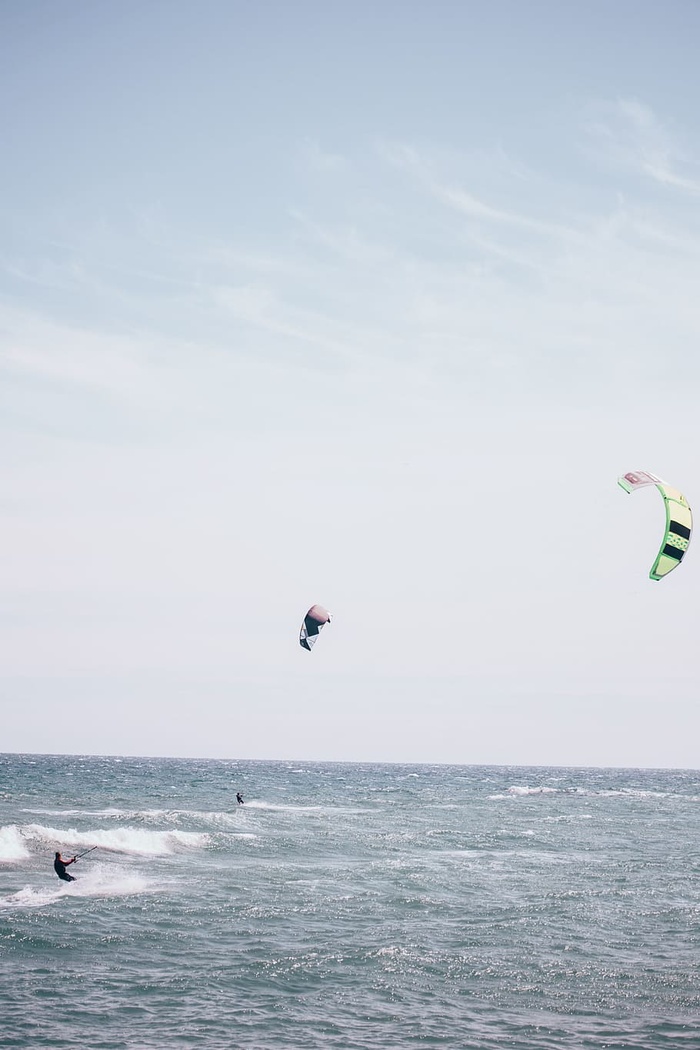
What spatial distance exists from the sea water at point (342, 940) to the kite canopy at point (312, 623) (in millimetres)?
7359

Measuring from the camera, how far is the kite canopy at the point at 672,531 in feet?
68.5

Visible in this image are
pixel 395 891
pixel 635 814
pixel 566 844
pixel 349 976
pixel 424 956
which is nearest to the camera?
pixel 349 976

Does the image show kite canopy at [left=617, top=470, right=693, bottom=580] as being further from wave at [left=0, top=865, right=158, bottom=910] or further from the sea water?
wave at [left=0, top=865, right=158, bottom=910]

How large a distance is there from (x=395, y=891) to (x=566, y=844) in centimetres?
1507

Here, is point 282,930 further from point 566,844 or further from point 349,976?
point 566,844

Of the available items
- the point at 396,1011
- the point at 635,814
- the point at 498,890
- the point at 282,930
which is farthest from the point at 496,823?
the point at 396,1011

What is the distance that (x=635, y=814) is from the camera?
5669cm

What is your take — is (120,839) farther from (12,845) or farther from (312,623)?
(312,623)

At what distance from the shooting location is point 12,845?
102 ft

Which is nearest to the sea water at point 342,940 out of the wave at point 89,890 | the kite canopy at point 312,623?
the wave at point 89,890

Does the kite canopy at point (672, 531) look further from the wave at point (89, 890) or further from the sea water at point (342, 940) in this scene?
the wave at point (89, 890)

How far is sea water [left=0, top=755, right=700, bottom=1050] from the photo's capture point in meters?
15.4

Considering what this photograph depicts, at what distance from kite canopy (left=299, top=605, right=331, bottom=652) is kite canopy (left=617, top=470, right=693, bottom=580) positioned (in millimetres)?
10877

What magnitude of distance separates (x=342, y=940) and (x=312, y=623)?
10336mm
